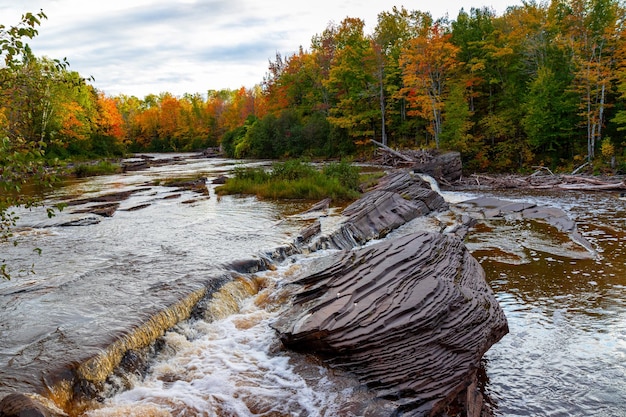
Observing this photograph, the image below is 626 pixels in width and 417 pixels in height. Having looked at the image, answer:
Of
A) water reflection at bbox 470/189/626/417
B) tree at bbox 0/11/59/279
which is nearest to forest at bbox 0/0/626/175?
tree at bbox 0/11/59/279

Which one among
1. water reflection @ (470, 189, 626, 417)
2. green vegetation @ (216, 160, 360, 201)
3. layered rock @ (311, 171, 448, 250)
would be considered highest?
green vegetation @ (216, 160, 360, 201)

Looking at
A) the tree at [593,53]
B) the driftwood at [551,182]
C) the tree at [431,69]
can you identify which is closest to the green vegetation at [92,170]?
the tree at [431,69]

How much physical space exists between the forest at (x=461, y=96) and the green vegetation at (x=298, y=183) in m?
7.34

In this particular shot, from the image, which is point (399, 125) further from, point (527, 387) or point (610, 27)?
point (527, 387)

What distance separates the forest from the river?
13.7 ft

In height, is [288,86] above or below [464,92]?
above

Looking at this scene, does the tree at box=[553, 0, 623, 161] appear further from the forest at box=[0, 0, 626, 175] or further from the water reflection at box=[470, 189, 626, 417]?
the water reflection at box=[470, 189, 626, 417]

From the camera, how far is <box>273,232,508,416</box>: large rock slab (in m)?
4.87

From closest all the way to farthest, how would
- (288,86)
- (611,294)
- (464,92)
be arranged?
(611,294) < (464,92) < (288,86)

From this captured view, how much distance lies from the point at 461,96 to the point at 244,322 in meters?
27.1

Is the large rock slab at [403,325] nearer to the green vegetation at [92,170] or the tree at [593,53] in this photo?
the tree at [593,53]

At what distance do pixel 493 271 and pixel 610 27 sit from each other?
20786 mm

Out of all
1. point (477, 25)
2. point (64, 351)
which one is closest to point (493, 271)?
point (64, 351)

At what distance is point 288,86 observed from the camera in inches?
2030
